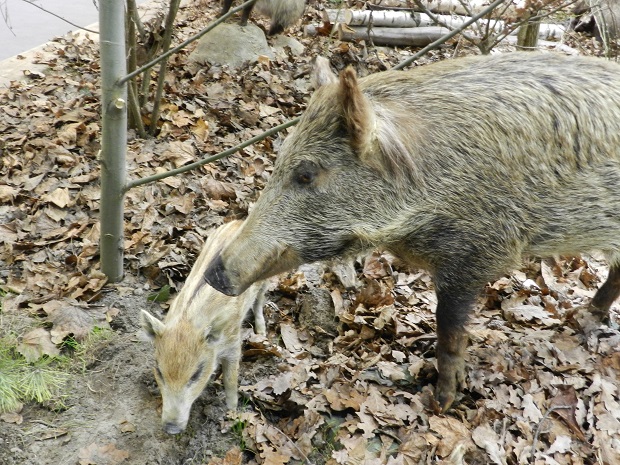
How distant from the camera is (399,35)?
8742 mm

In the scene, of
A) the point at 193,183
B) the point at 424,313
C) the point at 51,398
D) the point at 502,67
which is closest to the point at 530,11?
the point at 502,67

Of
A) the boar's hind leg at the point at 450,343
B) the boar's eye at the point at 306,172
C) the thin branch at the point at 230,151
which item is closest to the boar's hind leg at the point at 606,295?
the boar's hind leg at the point at 450,343

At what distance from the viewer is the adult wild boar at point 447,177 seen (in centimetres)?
290

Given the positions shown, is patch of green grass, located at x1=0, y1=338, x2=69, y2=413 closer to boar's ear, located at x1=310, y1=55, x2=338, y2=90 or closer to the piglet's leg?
the piglet's leg

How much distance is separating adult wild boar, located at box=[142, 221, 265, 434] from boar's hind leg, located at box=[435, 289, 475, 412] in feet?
3.89

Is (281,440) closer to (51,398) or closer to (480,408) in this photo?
(480,408)

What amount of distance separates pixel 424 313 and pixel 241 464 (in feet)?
5.72

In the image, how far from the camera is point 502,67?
322 centimetres

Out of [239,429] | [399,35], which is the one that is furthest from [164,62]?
[399,35]

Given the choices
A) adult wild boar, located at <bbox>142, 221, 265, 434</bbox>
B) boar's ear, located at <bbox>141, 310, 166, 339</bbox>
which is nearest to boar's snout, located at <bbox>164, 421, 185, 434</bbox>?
adult wild boar, located at <bbox>142, 221, 265, 434</bbox>

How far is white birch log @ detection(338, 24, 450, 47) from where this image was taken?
866cm

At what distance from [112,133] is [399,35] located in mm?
5959

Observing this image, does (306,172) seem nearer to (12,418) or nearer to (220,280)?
(220,280)

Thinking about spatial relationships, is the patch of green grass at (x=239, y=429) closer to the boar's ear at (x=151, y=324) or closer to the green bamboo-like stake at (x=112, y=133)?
the boar's ear at (x=151, y=324)
